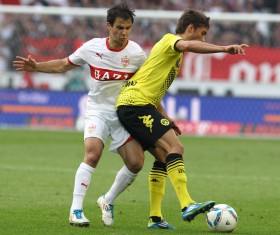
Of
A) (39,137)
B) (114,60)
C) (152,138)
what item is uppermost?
(114,60)

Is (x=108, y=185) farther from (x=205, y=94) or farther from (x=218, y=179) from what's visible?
(x=205, y=94)

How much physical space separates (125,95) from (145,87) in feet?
0.77

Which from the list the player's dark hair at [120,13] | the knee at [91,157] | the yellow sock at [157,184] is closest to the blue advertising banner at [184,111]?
the yellow sock at [157,184]

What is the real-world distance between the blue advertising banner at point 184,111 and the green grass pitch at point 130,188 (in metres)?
0.95

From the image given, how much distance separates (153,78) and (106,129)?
751 millimetres

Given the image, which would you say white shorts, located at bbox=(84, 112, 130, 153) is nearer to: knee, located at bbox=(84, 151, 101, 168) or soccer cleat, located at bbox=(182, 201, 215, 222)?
knee, located at bbox=(84, 151, 101, 168)

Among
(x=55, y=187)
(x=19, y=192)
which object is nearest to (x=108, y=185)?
(x=55, y=187)

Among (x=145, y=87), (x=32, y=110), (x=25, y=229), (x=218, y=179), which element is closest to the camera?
(x=25, y=229)

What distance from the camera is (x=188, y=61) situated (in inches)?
963

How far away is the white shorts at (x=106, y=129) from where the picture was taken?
934 centimetres

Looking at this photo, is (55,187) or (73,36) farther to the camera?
(73,36)

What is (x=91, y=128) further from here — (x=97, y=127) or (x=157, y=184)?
(x=157, y=184)

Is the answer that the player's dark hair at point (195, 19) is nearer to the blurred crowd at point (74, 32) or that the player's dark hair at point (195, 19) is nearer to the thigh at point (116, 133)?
the thigh at point (116, 133)

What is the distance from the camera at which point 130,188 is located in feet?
43.7
